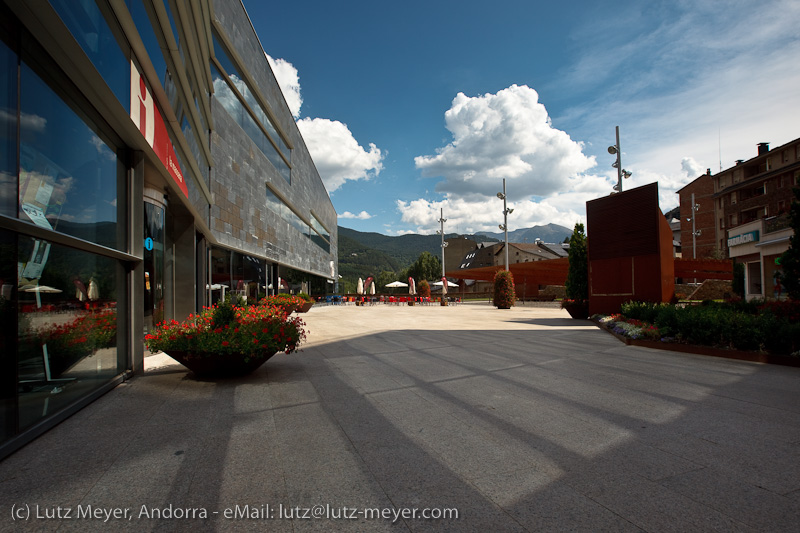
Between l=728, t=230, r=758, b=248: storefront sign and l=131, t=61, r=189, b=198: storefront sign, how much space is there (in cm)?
2809

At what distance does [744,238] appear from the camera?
23.2 m

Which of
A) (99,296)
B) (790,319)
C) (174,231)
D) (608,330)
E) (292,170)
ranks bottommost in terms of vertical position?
(608,330)

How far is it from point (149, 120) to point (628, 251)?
15.7 m

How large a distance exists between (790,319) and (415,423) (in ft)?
29.5

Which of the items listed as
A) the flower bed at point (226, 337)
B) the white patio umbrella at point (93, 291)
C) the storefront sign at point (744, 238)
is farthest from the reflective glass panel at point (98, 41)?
the storefront sign at point (744, 238)

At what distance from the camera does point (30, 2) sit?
10.6 feet

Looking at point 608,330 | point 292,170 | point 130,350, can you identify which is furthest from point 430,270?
point 130,350

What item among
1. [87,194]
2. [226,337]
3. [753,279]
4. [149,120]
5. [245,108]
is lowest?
[226,337]

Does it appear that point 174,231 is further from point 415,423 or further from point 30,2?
point 415,423

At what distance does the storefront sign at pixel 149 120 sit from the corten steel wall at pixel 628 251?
600 inches

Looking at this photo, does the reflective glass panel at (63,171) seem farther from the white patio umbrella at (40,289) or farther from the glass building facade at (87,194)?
the white patio umbrella at (40,289)

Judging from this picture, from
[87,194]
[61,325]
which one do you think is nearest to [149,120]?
[87,194]

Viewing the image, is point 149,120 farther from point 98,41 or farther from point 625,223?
point 625,223

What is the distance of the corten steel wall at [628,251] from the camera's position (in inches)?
567
